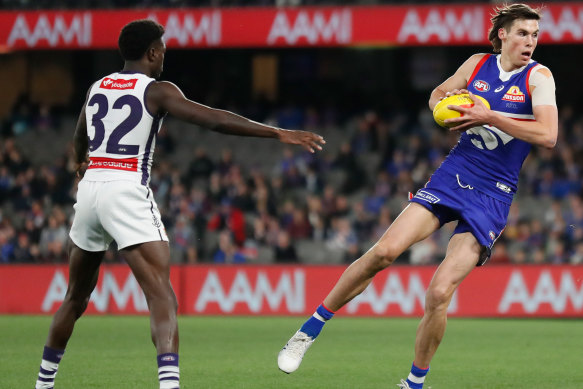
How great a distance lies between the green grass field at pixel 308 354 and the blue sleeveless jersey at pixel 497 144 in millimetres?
1690

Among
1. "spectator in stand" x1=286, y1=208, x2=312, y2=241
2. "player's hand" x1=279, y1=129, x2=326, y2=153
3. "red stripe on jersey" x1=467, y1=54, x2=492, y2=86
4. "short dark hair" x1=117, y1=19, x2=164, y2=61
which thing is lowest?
"spectator in stand" x1=286, y1=208, x2=312, y2=241

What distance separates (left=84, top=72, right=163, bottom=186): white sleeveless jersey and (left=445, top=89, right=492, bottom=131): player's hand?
1.79 metres

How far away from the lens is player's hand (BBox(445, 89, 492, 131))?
20.3 ft

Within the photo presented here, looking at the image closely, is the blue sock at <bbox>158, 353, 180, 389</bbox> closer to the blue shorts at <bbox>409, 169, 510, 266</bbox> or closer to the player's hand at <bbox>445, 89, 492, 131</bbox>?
the blue shorts at <bbox>409, 169, 510, 266</bbox>

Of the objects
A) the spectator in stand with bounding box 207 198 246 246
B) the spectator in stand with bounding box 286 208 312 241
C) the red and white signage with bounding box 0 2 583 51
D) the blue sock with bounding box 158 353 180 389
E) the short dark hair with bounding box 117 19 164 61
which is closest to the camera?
the blue sock with bounding box 158 353 180 389

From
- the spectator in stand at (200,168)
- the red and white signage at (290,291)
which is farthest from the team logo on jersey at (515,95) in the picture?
the spectator in stand at (200,168)

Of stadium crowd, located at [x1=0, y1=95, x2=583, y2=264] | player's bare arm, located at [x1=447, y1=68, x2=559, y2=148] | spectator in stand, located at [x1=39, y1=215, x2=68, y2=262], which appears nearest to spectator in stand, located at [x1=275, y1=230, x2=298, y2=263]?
stadium crowd, located at [x1=0, y1=95, x2=583, y2=264]

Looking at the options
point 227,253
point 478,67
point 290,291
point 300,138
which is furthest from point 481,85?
point 227,253

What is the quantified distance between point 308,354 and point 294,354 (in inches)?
131

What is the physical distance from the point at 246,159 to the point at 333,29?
345 centimetres

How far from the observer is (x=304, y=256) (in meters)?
16.9

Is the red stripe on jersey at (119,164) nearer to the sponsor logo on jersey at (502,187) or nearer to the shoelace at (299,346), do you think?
the shoelace at (299,346)

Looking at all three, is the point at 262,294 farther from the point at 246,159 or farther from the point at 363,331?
the point at 246,159

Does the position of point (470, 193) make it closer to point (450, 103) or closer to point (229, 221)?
point (450, 103)
